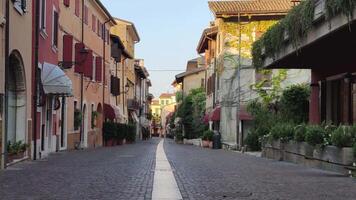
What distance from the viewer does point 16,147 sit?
1698 cm

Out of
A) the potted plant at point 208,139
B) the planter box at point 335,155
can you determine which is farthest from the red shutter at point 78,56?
the planter box at point 335,155

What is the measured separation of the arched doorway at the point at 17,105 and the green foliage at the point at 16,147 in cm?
40

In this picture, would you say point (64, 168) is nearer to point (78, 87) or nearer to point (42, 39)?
point (42, 39)

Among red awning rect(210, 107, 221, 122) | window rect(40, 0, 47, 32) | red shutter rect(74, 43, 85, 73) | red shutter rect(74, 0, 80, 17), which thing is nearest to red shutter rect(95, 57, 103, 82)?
red shutter rect(74, 0, 80, 17)

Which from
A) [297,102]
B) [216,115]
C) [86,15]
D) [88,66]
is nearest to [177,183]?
[297,102]

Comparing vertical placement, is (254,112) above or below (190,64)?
below

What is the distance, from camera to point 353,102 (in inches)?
768

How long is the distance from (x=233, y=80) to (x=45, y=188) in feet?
106

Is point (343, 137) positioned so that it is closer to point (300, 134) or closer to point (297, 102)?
point (300, 134)

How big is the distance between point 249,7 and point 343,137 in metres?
28.3

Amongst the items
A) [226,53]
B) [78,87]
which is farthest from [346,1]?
[226,53]

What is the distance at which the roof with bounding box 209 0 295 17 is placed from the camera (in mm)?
41438

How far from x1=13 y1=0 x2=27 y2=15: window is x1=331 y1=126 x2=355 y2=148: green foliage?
857 centimetres

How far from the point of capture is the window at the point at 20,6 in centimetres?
1630
